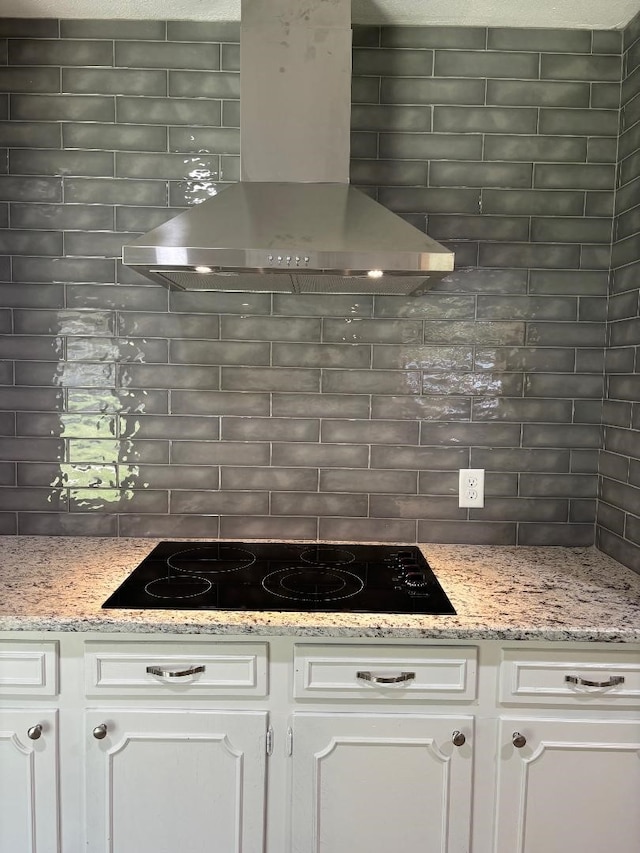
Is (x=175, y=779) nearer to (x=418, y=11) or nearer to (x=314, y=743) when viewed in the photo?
(x=314, y=743)

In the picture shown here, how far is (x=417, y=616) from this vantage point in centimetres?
151

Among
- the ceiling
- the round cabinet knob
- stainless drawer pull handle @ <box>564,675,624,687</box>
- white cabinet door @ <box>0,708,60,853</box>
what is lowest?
white cabinet door @ <box>0,708,60,853</box>

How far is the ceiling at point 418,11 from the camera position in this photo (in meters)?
1.89

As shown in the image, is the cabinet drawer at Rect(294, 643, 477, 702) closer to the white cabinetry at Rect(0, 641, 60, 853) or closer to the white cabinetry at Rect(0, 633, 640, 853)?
the white cabinetry at Rect(0, 633, 640, 853)

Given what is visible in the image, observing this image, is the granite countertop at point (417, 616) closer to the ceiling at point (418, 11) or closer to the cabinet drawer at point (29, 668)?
the cabinet drawer at point (29, 668)

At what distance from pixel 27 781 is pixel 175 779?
0.35 m

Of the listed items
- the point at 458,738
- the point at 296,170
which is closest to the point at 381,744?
the point at 458,738

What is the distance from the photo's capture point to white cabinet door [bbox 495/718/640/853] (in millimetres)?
1517

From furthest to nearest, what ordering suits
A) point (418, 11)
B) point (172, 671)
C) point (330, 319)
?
1. point (330, 319)
2. point (418, 11)
3. point (172, 671)

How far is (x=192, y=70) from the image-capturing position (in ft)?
6.63

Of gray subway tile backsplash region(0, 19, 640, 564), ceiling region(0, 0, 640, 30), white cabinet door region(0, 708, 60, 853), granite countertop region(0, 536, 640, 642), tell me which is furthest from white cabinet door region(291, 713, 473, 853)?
ceiling region(0, 0, 640, 30)

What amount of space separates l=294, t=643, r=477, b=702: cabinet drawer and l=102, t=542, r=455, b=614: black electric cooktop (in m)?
0.09

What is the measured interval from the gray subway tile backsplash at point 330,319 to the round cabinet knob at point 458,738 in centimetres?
72

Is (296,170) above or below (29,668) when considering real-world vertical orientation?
above
